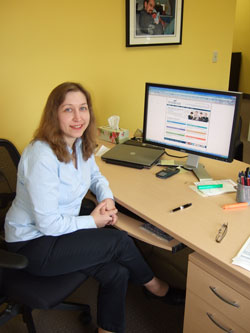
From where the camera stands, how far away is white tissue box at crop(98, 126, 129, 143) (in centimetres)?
220

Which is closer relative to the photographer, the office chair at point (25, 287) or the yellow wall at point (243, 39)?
the office chair at point (25, 287)

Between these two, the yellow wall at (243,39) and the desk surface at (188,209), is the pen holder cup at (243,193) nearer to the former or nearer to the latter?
the desk surface at (188,209)

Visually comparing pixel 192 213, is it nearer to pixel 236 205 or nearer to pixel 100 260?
pixel 236 205

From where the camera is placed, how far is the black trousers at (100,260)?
1286 mm

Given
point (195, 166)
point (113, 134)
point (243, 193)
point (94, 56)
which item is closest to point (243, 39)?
point (94, 56)

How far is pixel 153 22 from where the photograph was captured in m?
2.56

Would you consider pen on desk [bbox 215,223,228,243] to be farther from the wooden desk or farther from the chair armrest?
the chair armrest

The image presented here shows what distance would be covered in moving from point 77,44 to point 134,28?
48 centimetres

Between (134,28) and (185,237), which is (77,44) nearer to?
(134,28)

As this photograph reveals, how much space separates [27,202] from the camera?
1.33 m

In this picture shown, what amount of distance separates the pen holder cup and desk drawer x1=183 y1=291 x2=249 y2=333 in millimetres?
449

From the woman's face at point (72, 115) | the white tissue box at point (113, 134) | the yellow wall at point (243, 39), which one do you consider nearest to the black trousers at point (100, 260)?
the woman's face at point (72, 115)

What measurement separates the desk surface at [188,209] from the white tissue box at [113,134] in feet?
1.25

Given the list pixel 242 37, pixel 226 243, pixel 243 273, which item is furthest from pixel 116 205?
pixel 242 37
